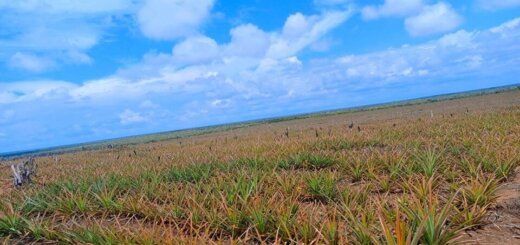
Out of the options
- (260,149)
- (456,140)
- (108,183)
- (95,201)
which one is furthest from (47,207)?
(456,140)

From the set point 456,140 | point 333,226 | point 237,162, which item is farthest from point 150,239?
point 456,140

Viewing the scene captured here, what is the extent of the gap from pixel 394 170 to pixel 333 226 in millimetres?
3420

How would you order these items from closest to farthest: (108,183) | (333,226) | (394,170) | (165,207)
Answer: (333,226)
(165,207)
(394,170)
(108,183)

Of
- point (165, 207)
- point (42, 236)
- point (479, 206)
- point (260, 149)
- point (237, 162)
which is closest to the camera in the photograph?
point (479, 206)

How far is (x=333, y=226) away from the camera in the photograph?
3.88 meters

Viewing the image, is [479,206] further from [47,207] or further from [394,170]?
[47,207]

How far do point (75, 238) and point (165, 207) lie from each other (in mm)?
1448

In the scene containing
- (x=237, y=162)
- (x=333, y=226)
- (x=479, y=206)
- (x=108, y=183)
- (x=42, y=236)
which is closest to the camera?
(x=333, y=226)

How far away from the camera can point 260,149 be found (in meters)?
13.7

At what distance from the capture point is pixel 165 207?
5.96 m

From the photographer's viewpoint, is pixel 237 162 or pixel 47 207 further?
pixel 237 162

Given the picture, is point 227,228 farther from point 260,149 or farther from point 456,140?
point 260,149

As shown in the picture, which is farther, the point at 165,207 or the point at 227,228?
the point at 165,207

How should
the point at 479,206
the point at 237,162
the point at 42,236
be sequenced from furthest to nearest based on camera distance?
the point at 237,162
the point at 42,236
the point at 479,206
